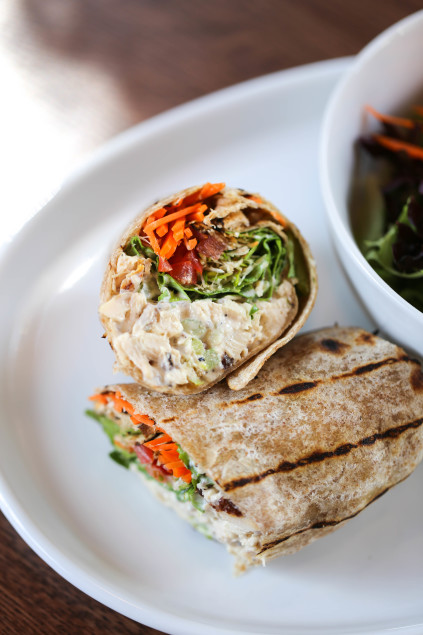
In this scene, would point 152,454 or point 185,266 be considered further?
point 152,454

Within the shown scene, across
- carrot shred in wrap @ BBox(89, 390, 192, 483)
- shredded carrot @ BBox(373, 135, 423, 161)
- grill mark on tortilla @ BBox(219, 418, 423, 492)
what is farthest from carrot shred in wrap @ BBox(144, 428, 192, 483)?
shredded carrot @ BBox(373, 135, 423, 161)

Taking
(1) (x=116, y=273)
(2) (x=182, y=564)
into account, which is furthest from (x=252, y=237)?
(2) (x=182, y=564)

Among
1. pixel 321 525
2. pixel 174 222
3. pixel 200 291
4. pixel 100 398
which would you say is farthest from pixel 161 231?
pixel 321 525

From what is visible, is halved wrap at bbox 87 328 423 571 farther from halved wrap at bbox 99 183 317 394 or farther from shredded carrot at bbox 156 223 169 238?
shredded carrot at bbox 156 223 169 238

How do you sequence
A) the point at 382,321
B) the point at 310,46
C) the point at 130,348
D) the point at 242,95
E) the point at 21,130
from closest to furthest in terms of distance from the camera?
the point at 130,348 → the point at 382,321 → the point at 242,95 → the point at 21,130 → the point at 310,46

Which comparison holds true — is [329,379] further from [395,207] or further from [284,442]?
[395,207]

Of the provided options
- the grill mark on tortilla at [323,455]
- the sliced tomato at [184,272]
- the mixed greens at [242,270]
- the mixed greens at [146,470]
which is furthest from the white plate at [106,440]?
the sliced tomato at [184,272]

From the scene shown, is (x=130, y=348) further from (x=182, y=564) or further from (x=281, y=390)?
(x=182, y=564)
